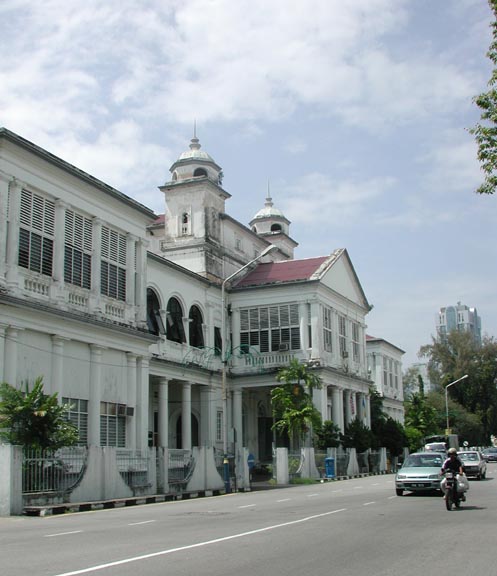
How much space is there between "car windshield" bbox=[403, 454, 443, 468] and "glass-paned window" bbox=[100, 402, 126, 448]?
11.1 m

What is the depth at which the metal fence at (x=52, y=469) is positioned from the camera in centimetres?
2083

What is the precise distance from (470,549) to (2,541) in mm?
7514

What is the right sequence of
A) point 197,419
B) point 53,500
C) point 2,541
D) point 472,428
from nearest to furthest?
point 2,541, point 53,500, point 197,419, point 472,428

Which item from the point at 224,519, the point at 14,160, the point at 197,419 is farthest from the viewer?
the point at 197,419

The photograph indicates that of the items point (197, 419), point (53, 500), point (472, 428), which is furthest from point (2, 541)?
point (472, 428)

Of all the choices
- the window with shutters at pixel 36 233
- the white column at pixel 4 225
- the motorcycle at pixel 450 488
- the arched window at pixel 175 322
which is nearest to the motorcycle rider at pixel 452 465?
the motorcycle at pixel 450 488

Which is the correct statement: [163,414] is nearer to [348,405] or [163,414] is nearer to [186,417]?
[186,417]

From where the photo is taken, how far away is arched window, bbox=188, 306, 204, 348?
42375 millimetres

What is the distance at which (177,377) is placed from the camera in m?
39.1

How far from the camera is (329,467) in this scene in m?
40.3

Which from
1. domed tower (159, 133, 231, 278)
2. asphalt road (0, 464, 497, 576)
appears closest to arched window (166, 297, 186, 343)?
domed tower (159, 133, 231, 278)

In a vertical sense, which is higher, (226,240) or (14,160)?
(226,240)

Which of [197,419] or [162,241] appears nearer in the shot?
[197,419]

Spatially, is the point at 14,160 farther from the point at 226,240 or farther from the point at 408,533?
the point at 226,240
